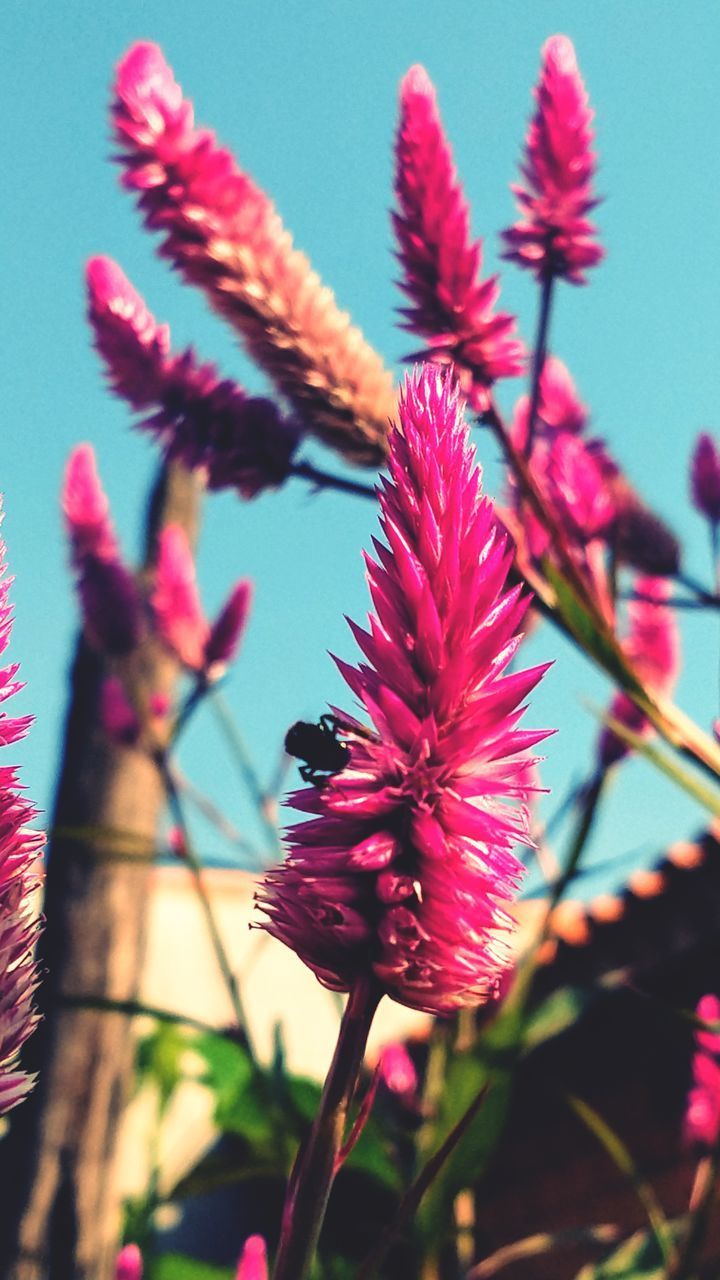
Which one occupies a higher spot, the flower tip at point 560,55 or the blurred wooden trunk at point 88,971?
the flower tip at point 560,55

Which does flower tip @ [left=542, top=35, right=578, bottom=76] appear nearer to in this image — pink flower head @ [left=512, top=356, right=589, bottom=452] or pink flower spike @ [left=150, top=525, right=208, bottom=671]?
pink flower head @ [left=512, top=356, right=589, bottom=452]

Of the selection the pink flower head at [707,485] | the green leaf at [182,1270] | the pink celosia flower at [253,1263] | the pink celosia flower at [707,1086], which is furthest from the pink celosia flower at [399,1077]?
the pink celosia flower at [253,1263]

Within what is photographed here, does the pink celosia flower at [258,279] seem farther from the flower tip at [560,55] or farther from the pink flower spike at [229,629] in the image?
the pink flower spike at [229,629]

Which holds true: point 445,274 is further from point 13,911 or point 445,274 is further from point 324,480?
point 13,911

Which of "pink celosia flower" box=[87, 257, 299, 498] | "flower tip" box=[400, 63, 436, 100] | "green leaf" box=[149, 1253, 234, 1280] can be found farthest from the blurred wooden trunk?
"flower tip" box=[400, 63, 436, 100]

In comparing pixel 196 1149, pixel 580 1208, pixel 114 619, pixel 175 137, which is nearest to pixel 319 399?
pixel 175 137

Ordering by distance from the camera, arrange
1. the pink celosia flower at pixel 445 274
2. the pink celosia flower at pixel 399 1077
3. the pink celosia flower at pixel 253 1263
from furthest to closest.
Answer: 1. the pink celosia flower at pixel 399 1077
2. the pink celosia flower at pixel 445 274
3. the pink celosia flower at pixel 253 1263

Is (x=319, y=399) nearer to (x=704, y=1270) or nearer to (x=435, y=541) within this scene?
(x=435, y=541)
